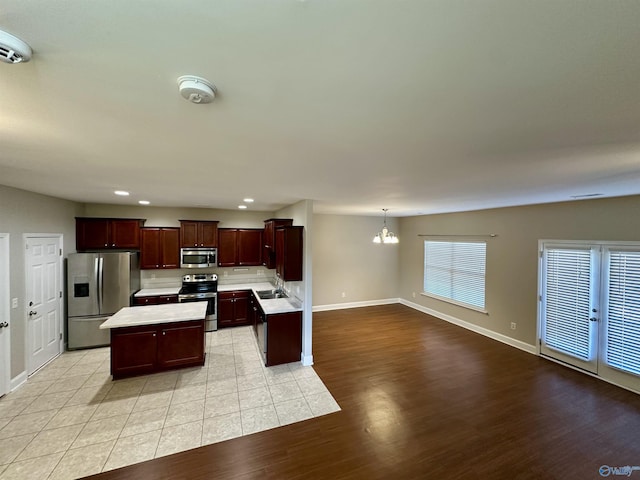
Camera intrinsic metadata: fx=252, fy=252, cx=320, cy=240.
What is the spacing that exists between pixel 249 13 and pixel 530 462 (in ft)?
13.1

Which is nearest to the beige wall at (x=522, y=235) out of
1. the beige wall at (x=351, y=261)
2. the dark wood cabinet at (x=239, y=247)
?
the beige wall at (x=351, y=261)

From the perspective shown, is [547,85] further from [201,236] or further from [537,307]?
[201,236]

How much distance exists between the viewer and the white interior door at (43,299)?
3.79 metres

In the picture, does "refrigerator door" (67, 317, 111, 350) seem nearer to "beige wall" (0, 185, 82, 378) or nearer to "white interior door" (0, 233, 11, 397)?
"beige wall" (0, 185, 82, 378)

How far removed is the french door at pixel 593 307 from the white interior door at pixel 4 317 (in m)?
8.29

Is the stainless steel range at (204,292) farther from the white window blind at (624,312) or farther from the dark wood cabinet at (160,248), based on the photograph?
the white window blind at (624,312)

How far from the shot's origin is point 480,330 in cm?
569

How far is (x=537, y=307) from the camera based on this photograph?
4.69 m

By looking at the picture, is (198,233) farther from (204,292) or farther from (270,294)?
(270,294)

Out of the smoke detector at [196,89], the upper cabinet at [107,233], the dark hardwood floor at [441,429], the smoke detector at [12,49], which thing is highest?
the smoke detector at [196,89]

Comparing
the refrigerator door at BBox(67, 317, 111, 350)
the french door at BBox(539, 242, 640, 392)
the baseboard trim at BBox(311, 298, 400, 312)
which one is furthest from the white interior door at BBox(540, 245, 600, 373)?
the refrigerator door at BBox(67, 317, 111, 350)

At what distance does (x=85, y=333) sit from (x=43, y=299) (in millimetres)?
1000

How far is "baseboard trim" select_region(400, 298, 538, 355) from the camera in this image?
483 cm

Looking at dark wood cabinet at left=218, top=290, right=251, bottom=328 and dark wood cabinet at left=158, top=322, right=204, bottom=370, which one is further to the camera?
dark wood cabinet at left=218, top=290, right=251, bottom=328
